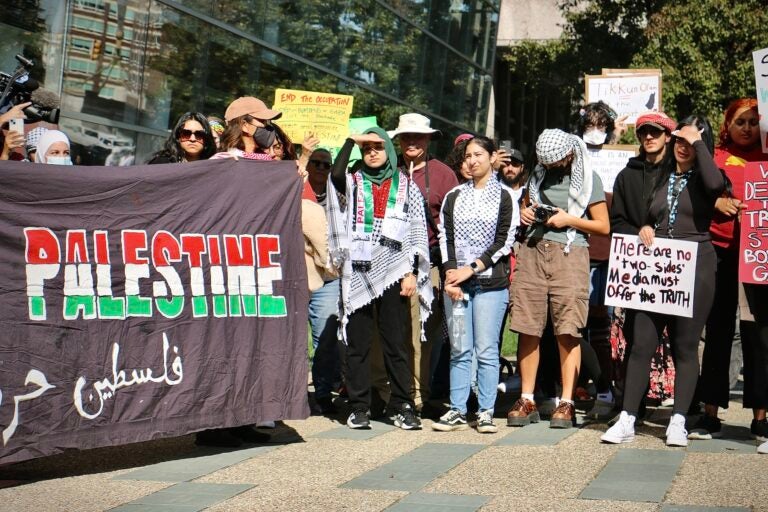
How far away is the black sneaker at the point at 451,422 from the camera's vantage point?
7.79 meters

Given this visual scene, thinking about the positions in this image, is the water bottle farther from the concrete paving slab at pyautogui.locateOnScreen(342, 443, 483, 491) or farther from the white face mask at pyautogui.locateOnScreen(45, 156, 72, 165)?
the white face mask at pyautogui.locateOnScreen(45, 156, 72, 165)

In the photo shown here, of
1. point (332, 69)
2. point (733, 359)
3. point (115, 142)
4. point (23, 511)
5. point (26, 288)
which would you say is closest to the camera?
point (23, 511)

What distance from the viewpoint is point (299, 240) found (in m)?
7.49

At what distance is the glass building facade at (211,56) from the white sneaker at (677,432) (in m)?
7.43

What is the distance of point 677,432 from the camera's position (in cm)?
707

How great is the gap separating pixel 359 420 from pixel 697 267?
233 cm

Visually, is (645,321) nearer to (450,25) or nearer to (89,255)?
(89,255)

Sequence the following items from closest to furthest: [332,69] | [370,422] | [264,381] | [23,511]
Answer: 1. [23,511]
2. [264,381]
3. [370,422]
4. [332,69]

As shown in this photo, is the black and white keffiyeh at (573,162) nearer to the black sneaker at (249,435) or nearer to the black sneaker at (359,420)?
the black sneaker at (359,420)

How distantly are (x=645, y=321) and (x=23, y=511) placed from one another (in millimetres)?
3776

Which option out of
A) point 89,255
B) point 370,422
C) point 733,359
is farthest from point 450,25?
point 89,255

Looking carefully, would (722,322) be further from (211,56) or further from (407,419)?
(211,56)

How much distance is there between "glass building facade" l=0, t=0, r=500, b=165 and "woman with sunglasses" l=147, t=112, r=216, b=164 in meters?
4.81

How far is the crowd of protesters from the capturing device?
23.9ft
